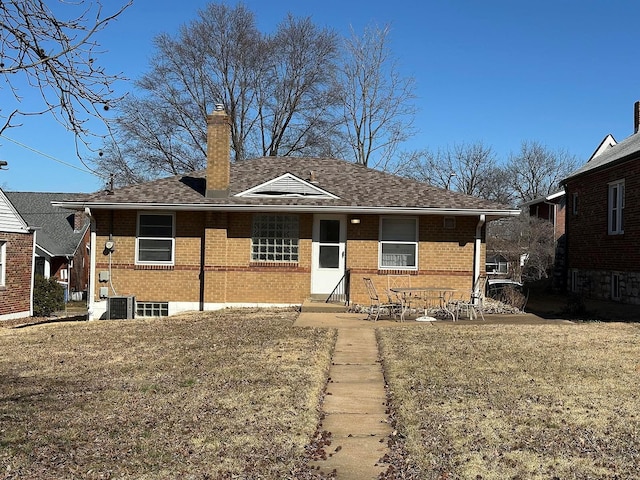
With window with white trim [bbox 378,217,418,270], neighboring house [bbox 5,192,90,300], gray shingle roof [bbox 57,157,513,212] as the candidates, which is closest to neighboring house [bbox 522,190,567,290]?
gray shingle roof [bbox 57,157,513,212]

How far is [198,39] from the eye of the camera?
125 ft

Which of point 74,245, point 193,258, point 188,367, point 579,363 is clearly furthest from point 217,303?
point 74,245

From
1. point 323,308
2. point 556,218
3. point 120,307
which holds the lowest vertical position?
point 120,307

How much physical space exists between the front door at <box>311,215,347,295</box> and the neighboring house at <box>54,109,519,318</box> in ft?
0.09

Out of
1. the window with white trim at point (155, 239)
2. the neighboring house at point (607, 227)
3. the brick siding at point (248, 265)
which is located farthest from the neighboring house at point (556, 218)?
the window with white trim at point (155, 239)

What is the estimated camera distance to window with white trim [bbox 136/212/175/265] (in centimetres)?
1606

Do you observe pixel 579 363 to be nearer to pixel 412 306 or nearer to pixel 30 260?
pixel 412 306

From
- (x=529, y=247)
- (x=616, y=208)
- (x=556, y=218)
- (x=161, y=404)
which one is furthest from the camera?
(x=529, y=247)

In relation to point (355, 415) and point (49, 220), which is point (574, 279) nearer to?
point (355, 415)

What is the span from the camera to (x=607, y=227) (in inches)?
761

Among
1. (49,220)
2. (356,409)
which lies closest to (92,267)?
(356,409)

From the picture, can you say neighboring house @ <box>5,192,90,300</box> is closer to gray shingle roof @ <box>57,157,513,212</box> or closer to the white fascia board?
gray shingle roof @ <box>57,157,513,212</box>

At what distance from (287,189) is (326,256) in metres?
2.06

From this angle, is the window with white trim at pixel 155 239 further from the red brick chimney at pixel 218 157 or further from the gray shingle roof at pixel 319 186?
the red brick chimney at pixel 218 157
